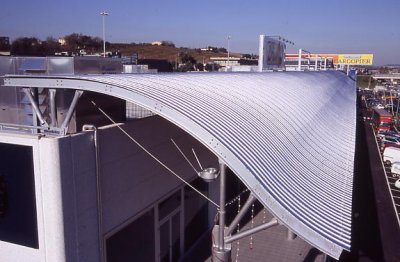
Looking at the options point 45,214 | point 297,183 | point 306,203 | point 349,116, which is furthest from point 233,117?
point 349,116

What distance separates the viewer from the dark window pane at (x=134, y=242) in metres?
8.52

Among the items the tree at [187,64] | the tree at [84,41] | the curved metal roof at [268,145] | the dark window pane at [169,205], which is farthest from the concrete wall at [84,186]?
the tree at [84,41]

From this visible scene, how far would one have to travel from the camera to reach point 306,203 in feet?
19.8

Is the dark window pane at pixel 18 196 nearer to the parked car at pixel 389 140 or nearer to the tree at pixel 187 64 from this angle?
the parked car at pixel 389 140

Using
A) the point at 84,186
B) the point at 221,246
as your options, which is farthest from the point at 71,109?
the point at 221,246

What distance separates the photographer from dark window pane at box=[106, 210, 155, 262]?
852cm

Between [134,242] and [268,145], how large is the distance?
15.3 feet

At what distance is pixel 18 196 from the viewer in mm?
7074

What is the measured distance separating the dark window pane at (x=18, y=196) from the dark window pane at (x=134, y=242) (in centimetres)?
181

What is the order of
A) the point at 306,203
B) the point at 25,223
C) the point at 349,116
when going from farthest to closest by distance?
1. the point at 349,116
2. the point at 25,223
3. the point at 306,203

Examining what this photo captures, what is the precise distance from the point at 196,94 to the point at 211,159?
591 centimetres

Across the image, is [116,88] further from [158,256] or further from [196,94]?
[158,256]

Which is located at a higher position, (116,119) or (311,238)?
(116,119)

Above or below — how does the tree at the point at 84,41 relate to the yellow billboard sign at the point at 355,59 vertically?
above
